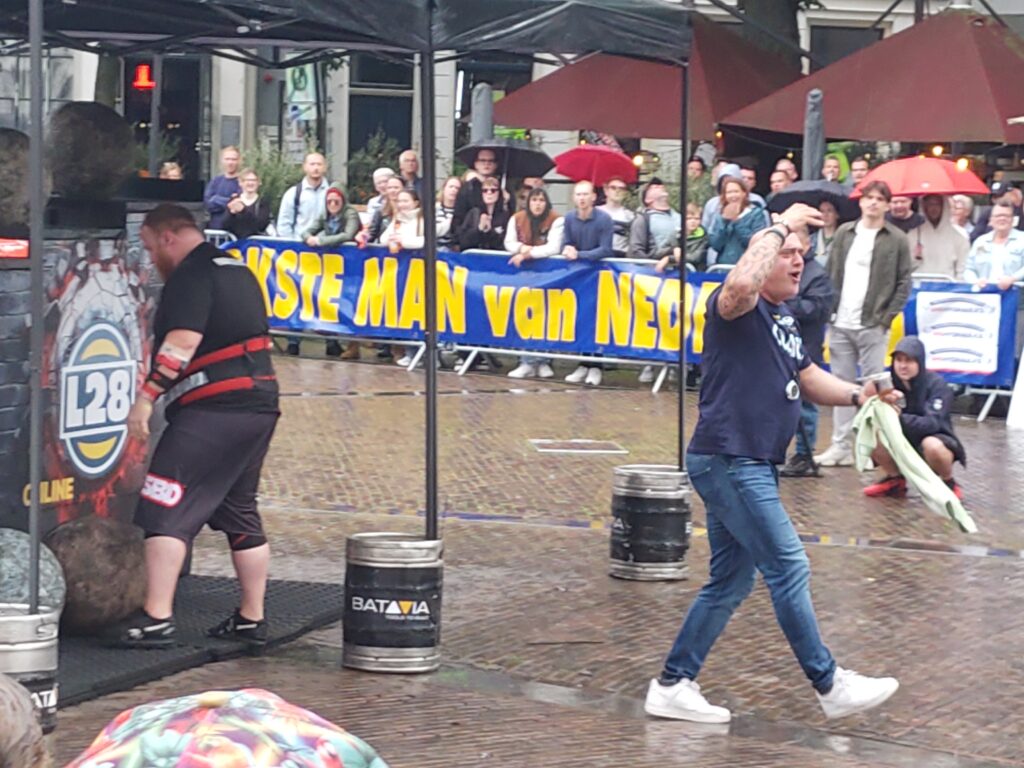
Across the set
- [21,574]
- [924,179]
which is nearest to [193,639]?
[21,574]

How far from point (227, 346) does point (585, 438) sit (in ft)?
22.8

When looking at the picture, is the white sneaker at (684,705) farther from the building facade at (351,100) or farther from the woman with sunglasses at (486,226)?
the building facade at (351,100)

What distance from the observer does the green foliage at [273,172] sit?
82.4ft

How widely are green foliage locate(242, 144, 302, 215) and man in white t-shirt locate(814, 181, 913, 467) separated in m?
12.6

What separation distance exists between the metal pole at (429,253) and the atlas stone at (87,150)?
4.52 feet

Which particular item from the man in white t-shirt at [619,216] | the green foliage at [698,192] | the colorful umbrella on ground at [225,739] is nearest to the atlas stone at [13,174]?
the colorful umbrella on ground at [225,739]

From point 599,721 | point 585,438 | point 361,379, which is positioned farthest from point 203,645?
point 361,379

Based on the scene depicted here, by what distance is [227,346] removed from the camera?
295 inches

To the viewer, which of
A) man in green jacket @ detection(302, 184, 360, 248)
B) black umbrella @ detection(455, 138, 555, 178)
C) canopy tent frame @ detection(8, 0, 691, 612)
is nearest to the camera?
canopy tent frame @ detection(8, 0, 691, 612)

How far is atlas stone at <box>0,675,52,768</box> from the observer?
155 inches

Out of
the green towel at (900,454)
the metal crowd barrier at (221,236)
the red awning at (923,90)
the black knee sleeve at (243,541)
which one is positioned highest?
the red awning at (923,90)

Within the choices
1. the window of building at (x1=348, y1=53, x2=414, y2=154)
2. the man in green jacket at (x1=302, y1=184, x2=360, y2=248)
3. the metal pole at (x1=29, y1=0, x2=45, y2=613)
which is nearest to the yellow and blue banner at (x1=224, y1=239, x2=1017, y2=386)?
the man in green jacket at (x1=302, y1=184, x2=360, y2=248)

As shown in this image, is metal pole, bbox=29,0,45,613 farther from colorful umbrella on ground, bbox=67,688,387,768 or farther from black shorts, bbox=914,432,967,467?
black shorts, bbox=914,432,967,467

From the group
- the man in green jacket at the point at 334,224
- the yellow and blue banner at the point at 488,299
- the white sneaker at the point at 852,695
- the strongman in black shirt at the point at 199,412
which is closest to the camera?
the white sneaker at the point at 852,695
